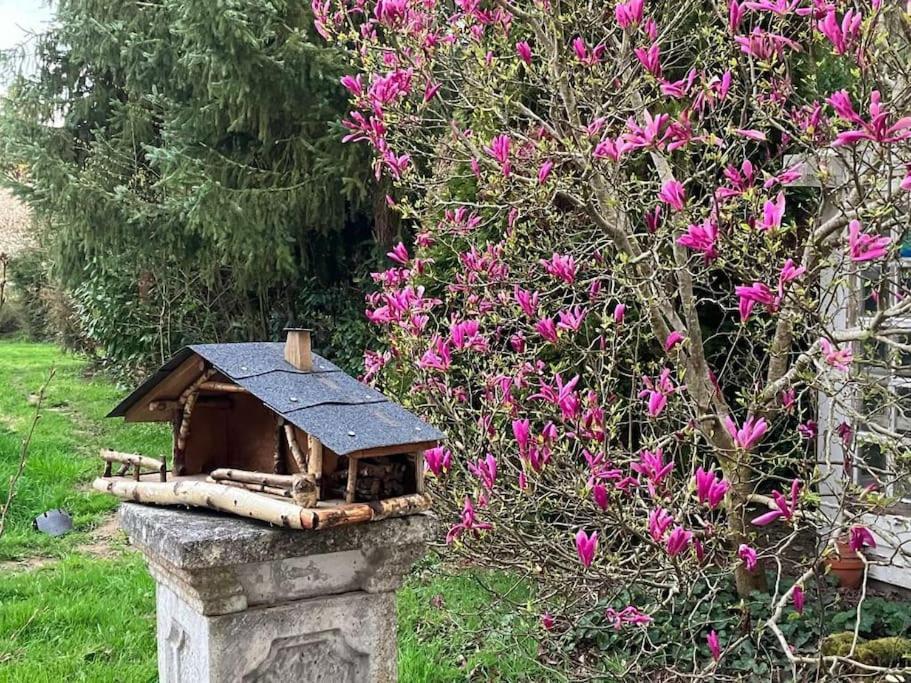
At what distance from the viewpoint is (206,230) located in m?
5.84

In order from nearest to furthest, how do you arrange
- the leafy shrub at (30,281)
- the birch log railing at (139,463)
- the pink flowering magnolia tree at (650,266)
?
the birch log railing at (139,463) → the pink flowering magnolia tree at (650,266) → the leafy shrub at (30,281)

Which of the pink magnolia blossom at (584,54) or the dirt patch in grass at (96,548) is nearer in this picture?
the pink magnolia blossom at (584,54)

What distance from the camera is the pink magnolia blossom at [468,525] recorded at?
2.87 metres

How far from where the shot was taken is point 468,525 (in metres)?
2.88

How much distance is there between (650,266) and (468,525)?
3.94 feet

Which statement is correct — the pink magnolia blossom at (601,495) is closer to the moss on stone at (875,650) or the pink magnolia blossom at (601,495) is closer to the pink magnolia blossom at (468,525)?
the pink magnolia blossom at (468,525)

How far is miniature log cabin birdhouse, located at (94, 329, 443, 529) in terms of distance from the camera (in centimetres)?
170

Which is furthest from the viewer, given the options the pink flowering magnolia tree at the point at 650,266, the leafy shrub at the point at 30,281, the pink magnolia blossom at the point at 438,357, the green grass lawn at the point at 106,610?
the leafy shrub at the point at 30,281

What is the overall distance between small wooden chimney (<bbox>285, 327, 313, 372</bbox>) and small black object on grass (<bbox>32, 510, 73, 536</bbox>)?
12.5 feet

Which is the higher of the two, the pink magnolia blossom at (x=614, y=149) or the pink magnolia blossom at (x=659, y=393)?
the pink magnolia blossom at (x=614, y=149)

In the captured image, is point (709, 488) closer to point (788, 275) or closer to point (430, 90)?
point (788, 275)

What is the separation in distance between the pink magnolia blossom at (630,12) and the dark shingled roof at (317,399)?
1466 mm

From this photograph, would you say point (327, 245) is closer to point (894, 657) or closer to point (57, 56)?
point (57, 56)

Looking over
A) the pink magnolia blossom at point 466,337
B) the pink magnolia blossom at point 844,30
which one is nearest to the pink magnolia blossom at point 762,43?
the pink magnolia blossom at point 844,30
